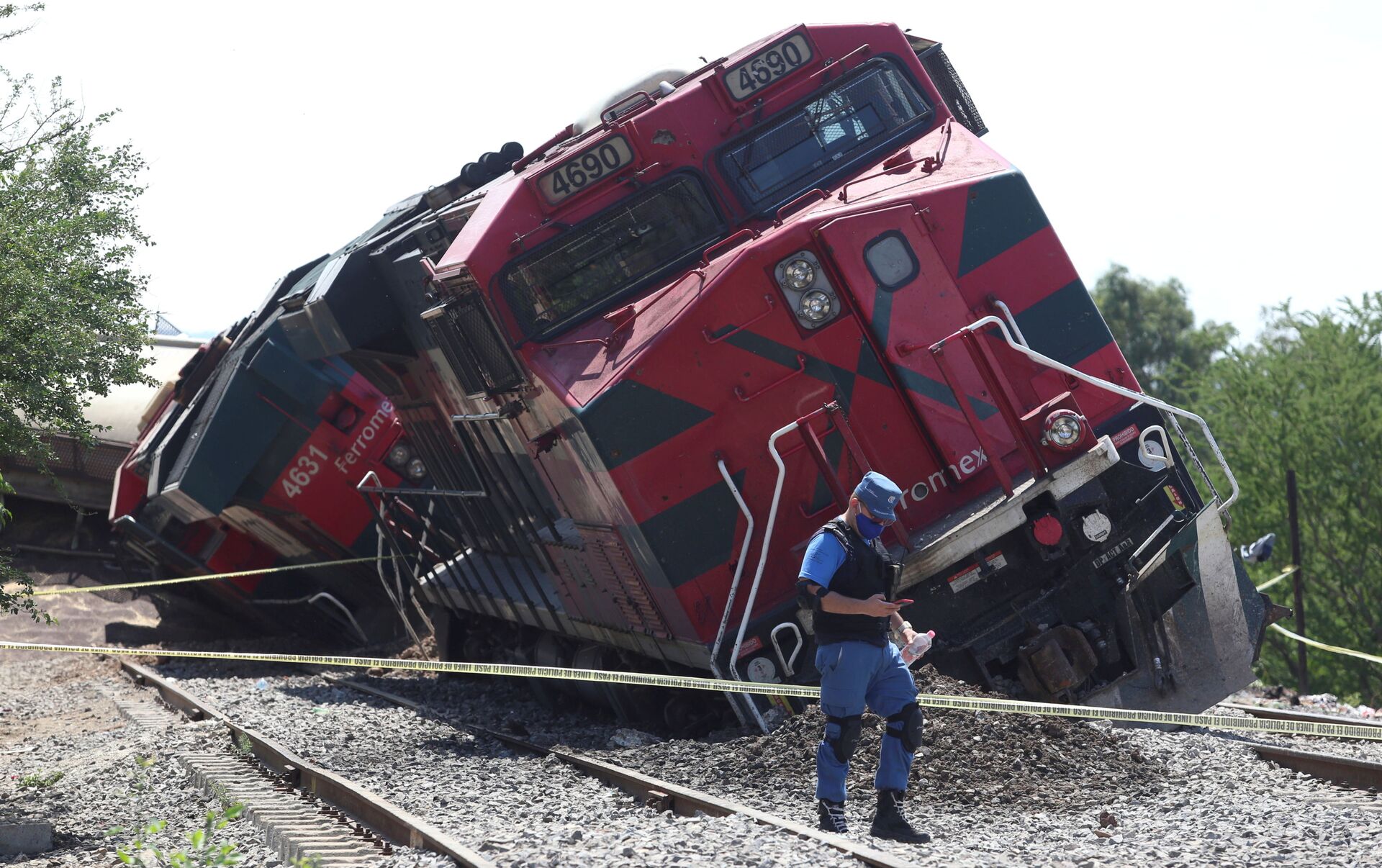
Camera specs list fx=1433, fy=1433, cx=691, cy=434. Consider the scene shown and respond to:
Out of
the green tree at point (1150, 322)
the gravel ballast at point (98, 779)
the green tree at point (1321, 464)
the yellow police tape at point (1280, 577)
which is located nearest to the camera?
the gravel ballast at point (98, 779)

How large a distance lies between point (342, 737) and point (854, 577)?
5030mm

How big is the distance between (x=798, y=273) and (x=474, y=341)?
2.00 meters

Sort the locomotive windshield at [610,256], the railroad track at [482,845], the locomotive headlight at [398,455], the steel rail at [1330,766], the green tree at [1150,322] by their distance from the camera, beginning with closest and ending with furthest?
the railroad track at [482,845]
the steel rail at [1330,766]
the locomotive windshield at [610,256]
the locomotive headlight at [398,455]
the green tree at [1150,322]

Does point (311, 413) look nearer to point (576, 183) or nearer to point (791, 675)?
point (576, 183)

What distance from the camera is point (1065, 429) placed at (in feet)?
24.1

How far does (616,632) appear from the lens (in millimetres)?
8820

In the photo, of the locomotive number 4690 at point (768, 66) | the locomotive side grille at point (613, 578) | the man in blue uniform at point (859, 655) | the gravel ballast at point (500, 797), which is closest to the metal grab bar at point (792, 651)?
the locomotive side grille at point (613, 578)

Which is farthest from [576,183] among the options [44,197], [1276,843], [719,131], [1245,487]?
[1245,487]

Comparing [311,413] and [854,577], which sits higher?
[311,413]

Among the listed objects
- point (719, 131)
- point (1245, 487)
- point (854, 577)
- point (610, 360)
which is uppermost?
point (719, 131)

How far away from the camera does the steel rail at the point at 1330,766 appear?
654 centimetres

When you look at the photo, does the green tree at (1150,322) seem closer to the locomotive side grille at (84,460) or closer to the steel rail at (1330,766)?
the locomotive side grille at (84,460)

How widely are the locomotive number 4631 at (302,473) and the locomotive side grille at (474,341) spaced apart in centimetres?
616

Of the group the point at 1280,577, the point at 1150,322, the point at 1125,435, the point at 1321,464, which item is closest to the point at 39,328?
the point at 1125,435
